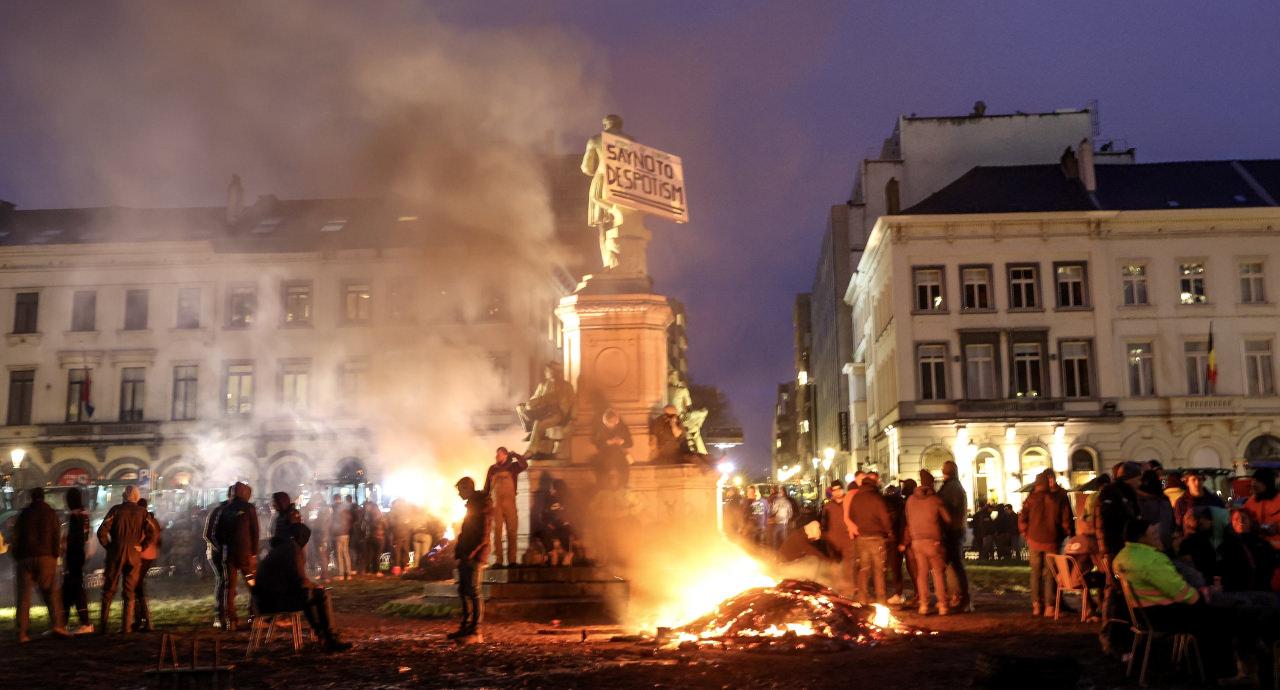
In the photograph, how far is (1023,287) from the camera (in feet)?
135

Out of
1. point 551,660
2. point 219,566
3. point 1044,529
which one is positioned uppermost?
point 1044,529

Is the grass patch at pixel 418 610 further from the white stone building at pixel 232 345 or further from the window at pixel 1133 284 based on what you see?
the window at pixel 1133 284

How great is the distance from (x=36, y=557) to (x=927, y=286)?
34235 mm

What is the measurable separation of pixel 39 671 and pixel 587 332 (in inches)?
347

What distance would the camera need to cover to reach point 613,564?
15.3 meters

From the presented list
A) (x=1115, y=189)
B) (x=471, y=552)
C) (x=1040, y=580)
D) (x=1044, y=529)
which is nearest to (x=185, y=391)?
(x=1115, y=189)

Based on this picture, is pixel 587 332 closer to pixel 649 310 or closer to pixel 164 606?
pixel 649 310

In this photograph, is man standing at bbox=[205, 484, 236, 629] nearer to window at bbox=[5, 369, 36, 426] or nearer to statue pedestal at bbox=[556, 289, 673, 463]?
statue pedestal at bbox=[556, 289, 673, 463]

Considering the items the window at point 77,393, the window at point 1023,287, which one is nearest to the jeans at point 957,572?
the window at point 1023,287

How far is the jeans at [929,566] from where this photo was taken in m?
12.6

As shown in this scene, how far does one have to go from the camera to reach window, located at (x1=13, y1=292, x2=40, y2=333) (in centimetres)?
4934

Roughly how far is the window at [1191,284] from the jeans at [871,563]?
3273 centimetres

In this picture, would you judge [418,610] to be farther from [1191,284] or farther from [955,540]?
[1191,284]

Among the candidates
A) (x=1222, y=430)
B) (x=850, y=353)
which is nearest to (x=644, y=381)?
(x=1222, y=430)
